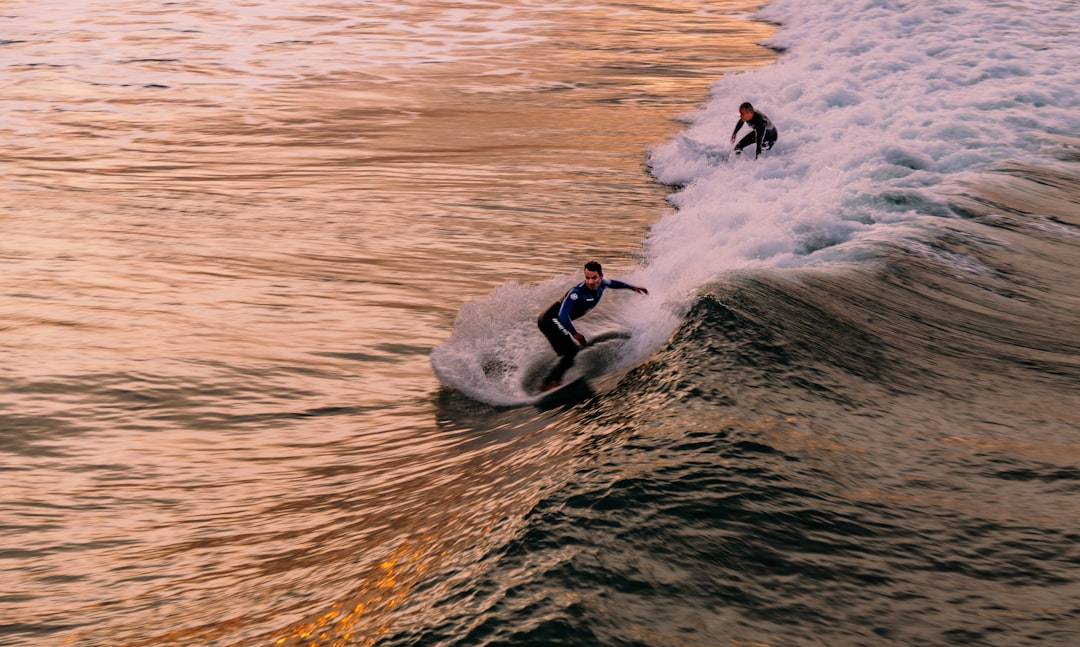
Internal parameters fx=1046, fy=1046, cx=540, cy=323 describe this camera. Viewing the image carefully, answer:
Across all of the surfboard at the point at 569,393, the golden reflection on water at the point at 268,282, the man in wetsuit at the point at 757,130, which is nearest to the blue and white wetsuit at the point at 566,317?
the surfboard at the point at 569,393

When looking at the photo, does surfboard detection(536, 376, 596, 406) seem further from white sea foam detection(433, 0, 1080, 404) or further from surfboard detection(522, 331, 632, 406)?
white sea foam detection(433, 0, 1080, 404)

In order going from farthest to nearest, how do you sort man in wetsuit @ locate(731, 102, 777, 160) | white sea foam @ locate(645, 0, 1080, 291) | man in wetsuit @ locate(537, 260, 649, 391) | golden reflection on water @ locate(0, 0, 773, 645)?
man in wetsuit @ locate(731, 102, 777, 160)
white sea foam @ locate(645, 0, 1080, 291)
man in wetsuit @ locate(537, 260, 649, 391)
golden reflection on water @ locate(0, 0, 773, 645)

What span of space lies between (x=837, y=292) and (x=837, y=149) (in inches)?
412

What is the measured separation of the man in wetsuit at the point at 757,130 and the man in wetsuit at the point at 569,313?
11174mm

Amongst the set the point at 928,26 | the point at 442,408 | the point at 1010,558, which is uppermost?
the point at 928,26

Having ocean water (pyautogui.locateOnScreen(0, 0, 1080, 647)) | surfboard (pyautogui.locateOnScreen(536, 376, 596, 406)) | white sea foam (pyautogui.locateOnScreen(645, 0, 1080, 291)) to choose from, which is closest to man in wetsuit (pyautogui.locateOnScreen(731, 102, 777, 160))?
white sea foam (pyautogui.locateOnScreen(645, 0, 1080, 291))

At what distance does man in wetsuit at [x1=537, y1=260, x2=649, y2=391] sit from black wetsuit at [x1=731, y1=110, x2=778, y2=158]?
37.0 feet

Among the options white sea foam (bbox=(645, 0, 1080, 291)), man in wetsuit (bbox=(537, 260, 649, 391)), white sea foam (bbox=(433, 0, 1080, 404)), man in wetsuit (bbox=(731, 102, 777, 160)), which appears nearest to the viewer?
man in wetsuit (bbox=(537, 260, 649, 391))

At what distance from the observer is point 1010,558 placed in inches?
275

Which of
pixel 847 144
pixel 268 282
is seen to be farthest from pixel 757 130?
pixel 268 282

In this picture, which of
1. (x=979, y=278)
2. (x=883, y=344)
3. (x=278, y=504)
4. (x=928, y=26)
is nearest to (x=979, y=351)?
(x=883, y=344)

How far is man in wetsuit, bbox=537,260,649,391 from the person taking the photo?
12484mm

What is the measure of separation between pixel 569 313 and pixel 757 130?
1187cm

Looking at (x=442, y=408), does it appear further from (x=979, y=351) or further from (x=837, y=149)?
(x=837, y=149)
